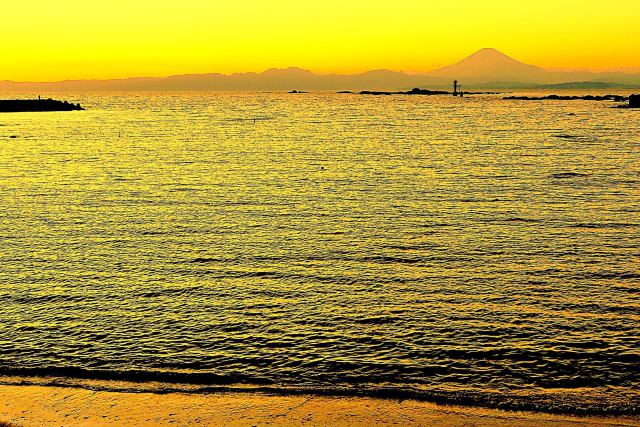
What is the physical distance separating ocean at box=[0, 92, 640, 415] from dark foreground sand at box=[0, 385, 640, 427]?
0.56m

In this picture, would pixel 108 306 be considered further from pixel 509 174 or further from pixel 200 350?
pixel 509 174

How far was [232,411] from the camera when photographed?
12734 millimetres

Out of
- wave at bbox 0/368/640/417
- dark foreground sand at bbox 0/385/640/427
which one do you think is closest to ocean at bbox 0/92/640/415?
wave at bbox 0/368/640/417

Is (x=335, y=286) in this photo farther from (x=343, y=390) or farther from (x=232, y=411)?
(x=232, y=411)

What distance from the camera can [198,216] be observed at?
110 ft

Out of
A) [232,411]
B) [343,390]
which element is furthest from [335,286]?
[232,411]

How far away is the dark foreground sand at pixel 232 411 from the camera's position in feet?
39.9

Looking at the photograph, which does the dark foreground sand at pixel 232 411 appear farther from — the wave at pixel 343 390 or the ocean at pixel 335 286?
the ocean at pixel 335 286

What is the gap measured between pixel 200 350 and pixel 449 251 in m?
12.6

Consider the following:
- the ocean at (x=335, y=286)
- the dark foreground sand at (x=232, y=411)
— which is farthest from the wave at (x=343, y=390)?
the dark foreground sand at (x=232, y=411)

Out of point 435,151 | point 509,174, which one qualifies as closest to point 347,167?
point 509,174

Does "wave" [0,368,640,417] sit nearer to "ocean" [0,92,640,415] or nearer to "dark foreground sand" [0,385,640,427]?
"ocean" [0,92,640,415]

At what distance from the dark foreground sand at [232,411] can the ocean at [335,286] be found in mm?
559

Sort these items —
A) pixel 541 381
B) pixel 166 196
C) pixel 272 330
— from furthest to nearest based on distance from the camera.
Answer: pixel 166 196 < pixel 272 330 < pixel 541 381
